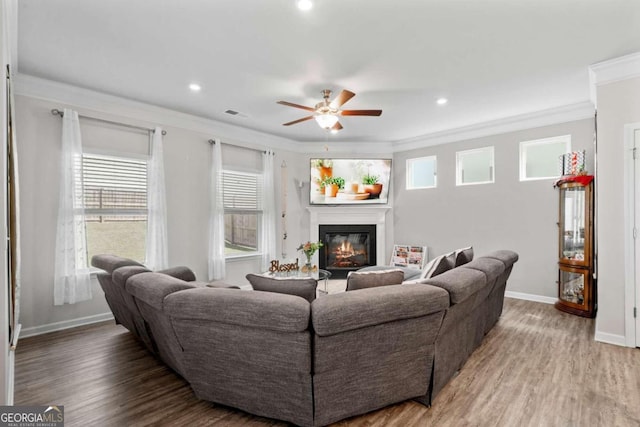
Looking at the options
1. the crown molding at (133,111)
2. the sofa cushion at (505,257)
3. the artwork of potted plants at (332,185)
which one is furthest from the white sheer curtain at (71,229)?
the sofa cushion at (505,257)

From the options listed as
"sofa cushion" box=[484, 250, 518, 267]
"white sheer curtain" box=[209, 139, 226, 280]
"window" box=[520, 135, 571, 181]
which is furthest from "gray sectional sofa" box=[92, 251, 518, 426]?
"window" box=[520, 135, 571, 181]

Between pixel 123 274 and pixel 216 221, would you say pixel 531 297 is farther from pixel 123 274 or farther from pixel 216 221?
pixel 123 274

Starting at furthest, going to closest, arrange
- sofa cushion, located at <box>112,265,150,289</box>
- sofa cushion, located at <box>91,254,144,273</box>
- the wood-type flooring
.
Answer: sofa cushion, located at <box>91,254,144,273</box>, sofa cushion, located at <box>112,265,150,289</box>, the wood-type flooring

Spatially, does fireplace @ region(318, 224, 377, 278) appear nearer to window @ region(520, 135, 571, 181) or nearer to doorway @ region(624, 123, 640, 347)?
window @ region(520, 135, 571, 181)

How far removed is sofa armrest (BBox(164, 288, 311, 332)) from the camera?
170 cm

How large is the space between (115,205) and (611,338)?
225 inches

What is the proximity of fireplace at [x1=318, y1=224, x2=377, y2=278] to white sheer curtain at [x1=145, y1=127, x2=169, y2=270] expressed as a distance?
2934 millimetres

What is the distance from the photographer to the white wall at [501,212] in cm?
449

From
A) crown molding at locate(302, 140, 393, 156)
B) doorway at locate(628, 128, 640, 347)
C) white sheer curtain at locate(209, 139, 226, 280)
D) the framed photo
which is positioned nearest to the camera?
doorway at locate(628, 128, 640, 347)

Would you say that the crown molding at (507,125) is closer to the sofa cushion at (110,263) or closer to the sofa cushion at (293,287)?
the sofa cushion at (293,287)

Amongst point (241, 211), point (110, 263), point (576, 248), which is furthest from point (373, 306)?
point (241, 211)

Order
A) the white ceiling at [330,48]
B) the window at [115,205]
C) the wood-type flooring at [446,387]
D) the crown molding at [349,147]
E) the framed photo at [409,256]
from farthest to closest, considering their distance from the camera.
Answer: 1. the crown molding at [349,147]
2. the framed photo at [409,256]
3. the window at [115,205]
4. the white ceiling at [330,48]
5. the wood-type flooring at [446,387]

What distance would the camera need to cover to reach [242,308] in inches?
69.4

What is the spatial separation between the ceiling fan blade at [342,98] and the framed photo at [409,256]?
3.50 m
